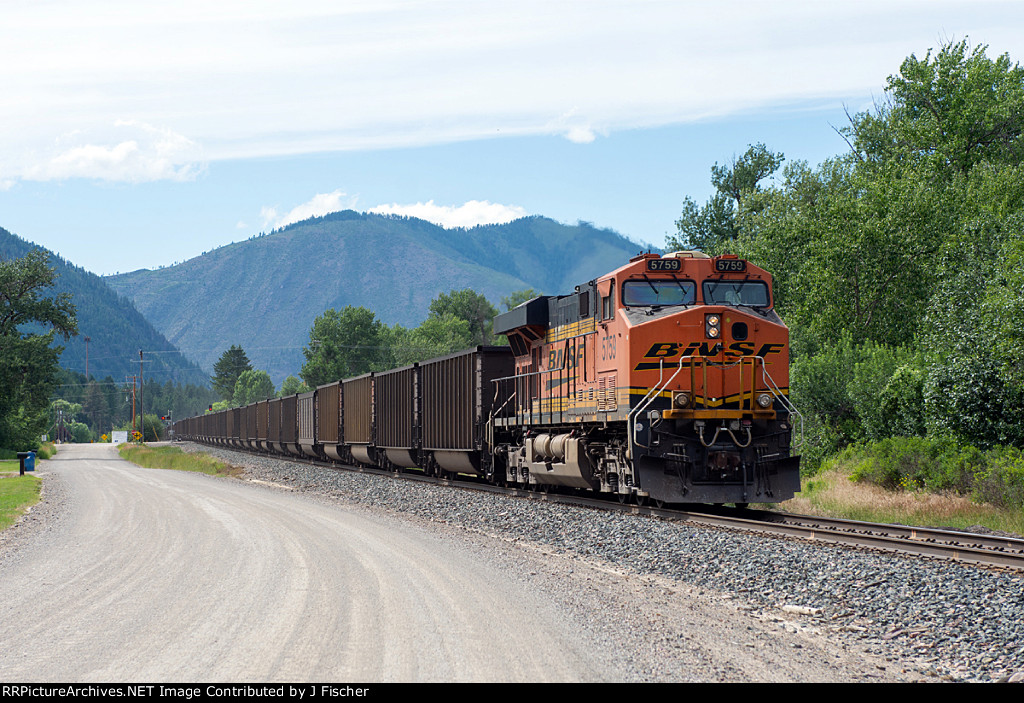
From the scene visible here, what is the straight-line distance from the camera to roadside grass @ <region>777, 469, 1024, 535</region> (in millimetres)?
16375

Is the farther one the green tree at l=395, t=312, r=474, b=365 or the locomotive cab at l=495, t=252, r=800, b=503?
the green tree at l=395, t=312, r=474, b=365

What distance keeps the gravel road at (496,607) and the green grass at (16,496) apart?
655 cm

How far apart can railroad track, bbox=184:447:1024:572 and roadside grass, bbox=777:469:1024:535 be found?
204 centimetres

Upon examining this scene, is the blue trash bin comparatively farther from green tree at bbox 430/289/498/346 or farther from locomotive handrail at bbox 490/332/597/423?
green tree at bbox 430/289/498/346

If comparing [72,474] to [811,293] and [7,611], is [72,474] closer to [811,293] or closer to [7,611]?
[811,293]

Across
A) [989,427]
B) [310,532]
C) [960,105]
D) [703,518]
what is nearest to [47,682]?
[310,532]

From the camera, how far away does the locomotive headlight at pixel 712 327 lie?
16.6 metres

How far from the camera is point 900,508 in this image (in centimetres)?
1839

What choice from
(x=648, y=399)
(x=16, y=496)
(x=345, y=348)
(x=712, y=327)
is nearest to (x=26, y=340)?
(x=16, y=496)

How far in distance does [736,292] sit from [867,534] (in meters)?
5.72

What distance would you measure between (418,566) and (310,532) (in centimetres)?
475

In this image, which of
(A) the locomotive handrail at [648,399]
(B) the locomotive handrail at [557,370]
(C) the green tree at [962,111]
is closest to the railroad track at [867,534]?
(A) the locomotive handrail at [648,399]

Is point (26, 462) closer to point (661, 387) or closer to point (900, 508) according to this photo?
point (661, 387)

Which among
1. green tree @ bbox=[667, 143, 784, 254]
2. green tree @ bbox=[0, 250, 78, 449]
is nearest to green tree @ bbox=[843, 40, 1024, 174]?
green tree @ bbox=[667, 143, 784, 254]
